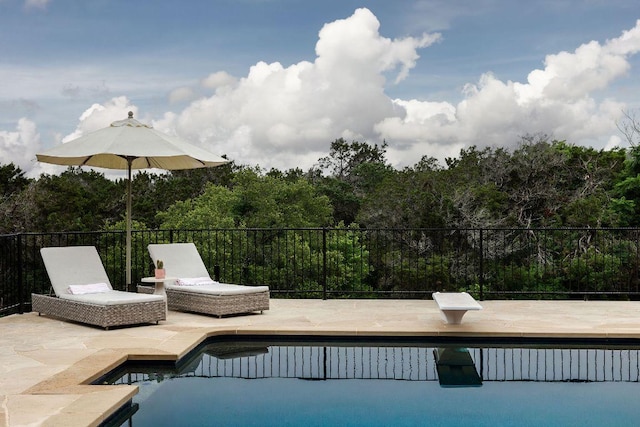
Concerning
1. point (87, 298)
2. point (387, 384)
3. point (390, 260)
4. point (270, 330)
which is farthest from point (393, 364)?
point (390, 260)

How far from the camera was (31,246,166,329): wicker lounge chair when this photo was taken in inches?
281

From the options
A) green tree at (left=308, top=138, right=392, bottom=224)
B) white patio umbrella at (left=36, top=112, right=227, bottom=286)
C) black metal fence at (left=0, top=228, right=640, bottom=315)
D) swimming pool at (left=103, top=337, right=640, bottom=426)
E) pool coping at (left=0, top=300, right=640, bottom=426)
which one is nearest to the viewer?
pool coping at (left=0, top=300, right=640, bottom=426)

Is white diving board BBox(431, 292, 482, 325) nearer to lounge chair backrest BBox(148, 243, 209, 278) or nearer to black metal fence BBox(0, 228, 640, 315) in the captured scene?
lounge chair backrest BBox(148, 243, 209, 278)

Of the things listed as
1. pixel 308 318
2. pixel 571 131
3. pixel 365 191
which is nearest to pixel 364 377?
pixel 308 318

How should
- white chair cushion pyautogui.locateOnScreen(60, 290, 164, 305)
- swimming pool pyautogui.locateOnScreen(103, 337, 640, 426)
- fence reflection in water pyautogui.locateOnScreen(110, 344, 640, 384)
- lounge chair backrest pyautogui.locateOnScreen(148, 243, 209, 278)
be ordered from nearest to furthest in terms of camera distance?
swimming pool pyautogui.locateOnScreen(103, 337, 640, 426) < fence reflection in water pyautogui.locateOnScreen(110, 344, 640, 384) < white chair cushion pyautogui.locateOnScreen(60, 290, 164, 305) < lounge chair backrest pyautogui.locateOnScreen(148, 243, 209, 278)

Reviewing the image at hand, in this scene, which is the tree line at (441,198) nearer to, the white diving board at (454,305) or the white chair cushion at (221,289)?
the white chair cushion at (221,289)

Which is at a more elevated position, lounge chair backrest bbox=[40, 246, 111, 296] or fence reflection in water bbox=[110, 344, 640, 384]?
lounge chair backrest bbox=[40, 246, 111, 296]

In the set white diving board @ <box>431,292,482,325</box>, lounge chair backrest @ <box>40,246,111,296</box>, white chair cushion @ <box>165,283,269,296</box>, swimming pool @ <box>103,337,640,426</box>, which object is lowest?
swimming pool @ <box>103,337,640,426</box>

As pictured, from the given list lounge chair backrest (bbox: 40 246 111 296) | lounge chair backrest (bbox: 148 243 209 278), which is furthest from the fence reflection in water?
lounge chair backrest (bbox: 40 246 111 296)

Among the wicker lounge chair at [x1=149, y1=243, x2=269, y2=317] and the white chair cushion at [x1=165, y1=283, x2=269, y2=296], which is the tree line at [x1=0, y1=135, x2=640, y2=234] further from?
the white chair cushion at [x1=165, y1=283, x2=269, y2=296]

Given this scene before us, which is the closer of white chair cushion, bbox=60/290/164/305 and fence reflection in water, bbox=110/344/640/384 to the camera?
fence reflection in water, bbox=110/344/640/384

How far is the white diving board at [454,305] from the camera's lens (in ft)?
22.2

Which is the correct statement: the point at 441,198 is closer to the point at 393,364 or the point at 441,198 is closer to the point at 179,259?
the point at 179,259

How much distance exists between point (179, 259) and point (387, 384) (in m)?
3.99
